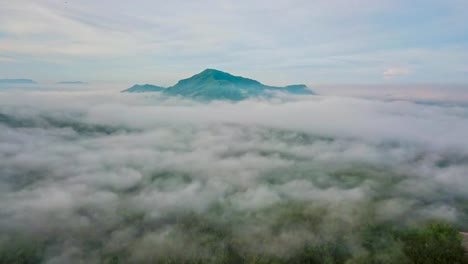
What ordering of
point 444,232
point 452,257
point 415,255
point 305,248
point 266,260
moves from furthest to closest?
point 305,248 → point 266,260 → point 444,232 → point 415,255 → point 452,257

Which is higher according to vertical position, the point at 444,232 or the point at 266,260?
the point at 444,232

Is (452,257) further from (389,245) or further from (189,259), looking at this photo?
(189,259)

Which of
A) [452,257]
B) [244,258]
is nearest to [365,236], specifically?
[452,257]

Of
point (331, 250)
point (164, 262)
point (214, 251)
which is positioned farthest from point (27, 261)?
point (331, 250)

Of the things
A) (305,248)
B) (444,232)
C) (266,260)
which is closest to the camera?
(444,232)

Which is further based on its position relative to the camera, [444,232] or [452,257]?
[444,232]

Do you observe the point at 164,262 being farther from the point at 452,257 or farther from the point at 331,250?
the point at 452,257

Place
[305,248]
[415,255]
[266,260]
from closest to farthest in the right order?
[415,255] < [266,260] < [305,248]

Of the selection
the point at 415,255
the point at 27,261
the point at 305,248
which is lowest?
the point at 27,261

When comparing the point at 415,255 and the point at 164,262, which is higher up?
A: the point at 415,255
